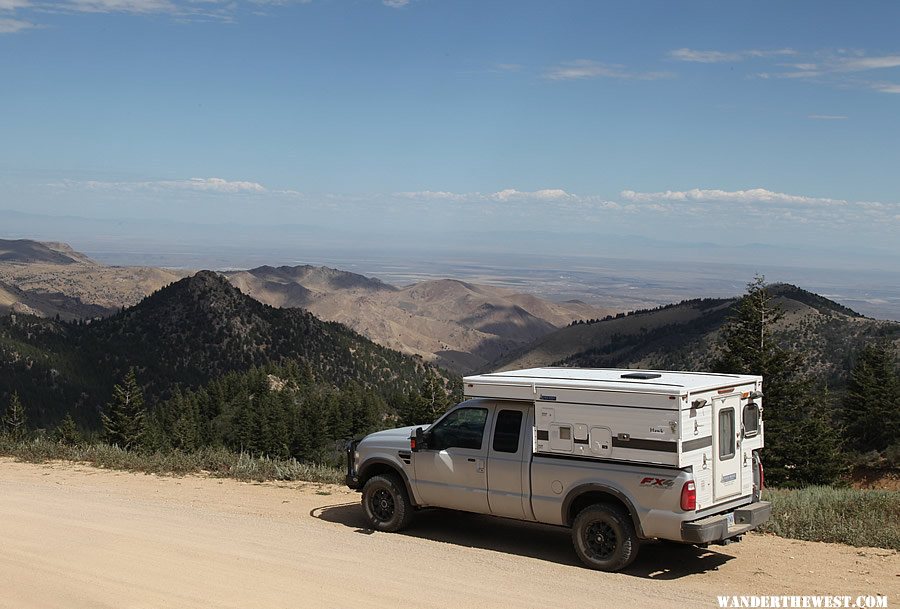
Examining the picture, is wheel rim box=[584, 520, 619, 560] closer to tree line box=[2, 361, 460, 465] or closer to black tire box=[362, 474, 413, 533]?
black tire box=[362, 474, 413, 533]

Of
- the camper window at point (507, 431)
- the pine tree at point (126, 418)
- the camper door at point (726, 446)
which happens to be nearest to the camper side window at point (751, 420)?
the camper door at point (726, 446)

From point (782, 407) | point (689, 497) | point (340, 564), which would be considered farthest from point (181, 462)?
point (782, 407)

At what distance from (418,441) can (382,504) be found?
120 centimetres

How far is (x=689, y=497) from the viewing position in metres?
9.92

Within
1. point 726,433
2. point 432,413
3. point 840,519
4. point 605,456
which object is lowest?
point 432,413

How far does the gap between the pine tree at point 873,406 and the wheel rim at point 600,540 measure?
47.8 m

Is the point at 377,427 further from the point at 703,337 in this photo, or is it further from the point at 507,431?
the point at 703,337

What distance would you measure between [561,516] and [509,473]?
2.90 feet

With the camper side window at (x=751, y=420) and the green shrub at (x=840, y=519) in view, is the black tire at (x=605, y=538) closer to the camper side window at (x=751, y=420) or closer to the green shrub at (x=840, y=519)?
the camper side window at (x=751, y=420)

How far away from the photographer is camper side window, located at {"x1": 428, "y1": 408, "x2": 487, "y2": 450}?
11.8 meters

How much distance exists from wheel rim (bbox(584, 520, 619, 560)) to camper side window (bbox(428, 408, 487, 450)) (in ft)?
6.26

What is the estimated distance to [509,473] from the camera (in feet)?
37.1

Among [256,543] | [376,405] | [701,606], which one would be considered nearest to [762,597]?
[701,606]

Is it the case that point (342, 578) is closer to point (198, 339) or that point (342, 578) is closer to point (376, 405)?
point (376, 405)
